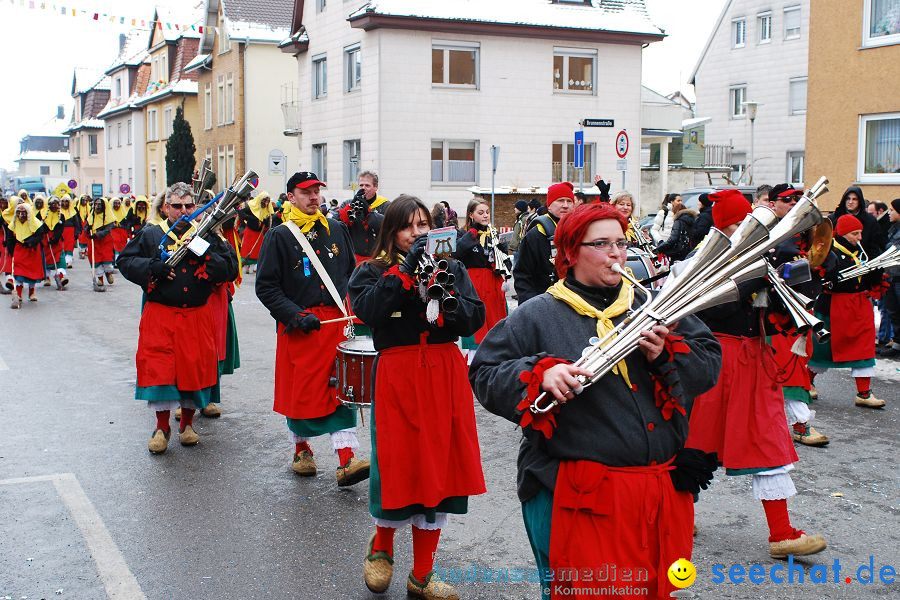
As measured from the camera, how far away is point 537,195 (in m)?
30.4

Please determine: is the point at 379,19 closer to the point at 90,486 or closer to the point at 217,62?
the point at 217,62

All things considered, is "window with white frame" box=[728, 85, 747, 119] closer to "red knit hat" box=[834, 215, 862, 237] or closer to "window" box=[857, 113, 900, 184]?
"window" box=[857, 113, 900, 184]

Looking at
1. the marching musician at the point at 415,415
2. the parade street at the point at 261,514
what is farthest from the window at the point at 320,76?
the marching musician at the point at 415,415

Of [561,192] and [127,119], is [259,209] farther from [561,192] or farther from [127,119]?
[127,119]

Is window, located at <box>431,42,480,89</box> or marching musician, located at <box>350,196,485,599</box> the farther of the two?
window, located at <box>431,42,480,89</box>

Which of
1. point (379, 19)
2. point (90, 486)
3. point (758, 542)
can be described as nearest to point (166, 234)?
point (90, 486)

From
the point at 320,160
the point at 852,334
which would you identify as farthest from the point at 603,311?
the point at 320,160

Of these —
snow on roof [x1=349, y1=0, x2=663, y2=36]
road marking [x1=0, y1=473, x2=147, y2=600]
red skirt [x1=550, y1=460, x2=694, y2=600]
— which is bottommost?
road marking [x1=0, y1=473, x2=147, y2=600]

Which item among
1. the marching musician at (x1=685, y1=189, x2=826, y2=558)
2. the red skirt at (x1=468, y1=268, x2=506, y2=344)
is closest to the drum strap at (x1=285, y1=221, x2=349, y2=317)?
the marching musician at (x1=685, y1=189, x2=826, y2=558)

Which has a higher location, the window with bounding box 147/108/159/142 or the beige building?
the window with bounding box 147/108/159/142

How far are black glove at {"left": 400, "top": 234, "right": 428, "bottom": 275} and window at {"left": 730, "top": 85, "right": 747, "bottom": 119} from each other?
39.6 m

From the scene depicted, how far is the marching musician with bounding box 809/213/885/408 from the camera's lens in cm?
920

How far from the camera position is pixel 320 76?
113ft

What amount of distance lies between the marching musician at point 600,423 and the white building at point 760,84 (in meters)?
35.5
